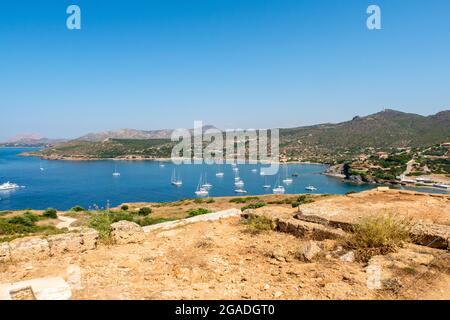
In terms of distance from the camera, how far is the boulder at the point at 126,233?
23.0ft

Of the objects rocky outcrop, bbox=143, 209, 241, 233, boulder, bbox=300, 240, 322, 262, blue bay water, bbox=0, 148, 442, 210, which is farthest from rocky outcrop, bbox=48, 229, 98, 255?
blue bay water, bbox=0, 148, 442, 210

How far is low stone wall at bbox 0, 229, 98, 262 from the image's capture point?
6027 mm

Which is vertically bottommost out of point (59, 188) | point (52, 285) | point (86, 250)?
point (59, 188)

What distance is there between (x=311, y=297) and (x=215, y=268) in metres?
1.72

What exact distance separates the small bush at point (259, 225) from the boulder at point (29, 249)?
453 cm

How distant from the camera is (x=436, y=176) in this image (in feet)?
230

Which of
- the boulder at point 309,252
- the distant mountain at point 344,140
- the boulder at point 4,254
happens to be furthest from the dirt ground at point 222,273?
the distant mountain at point 344,140

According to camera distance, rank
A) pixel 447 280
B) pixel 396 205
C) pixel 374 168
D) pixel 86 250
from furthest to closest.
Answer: pixel 374 168, pixel 396 205, pixel 86 250, pixel 447 280

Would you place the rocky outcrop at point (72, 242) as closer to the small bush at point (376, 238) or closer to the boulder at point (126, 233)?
the boulder at point (126, 233)

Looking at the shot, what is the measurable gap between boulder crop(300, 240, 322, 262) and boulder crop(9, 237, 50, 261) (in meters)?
4.99

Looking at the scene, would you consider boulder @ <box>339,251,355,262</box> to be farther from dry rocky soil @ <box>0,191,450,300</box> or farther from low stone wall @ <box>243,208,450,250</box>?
low stone wall @ <box>243,208,450,250</box>
